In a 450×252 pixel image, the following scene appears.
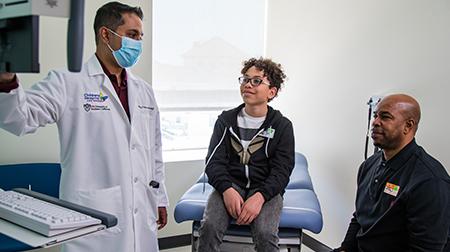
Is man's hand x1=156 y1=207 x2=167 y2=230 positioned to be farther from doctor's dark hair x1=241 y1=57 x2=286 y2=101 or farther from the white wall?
the white wall

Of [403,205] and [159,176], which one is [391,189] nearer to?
[403,205]

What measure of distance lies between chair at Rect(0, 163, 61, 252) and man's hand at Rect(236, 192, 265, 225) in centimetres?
106

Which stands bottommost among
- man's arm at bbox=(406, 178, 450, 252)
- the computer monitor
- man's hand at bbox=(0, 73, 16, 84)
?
man's arm at bbox=(406, 178, 450, 252)

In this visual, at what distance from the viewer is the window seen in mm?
2930

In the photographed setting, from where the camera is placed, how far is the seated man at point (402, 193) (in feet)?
5.01

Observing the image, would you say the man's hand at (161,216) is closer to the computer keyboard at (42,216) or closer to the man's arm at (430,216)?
the computer keyboard at (42,216)

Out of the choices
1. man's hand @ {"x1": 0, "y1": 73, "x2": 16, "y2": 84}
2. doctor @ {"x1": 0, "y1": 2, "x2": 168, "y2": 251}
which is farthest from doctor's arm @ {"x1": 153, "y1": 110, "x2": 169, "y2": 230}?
man's hand @ {"x1": 0, "y1": 73, "x2": 16, "y2": 84}

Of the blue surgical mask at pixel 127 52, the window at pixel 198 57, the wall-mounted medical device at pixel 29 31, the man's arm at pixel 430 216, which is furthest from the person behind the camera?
the window at pixel 198 57

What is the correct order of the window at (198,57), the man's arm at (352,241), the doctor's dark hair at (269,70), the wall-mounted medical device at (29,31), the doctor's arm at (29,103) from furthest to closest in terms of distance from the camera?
the window at (198,57)
the doctor's dark hair at (269,70)
the man's arm at (352,241)
the doctor's arm at (29,103)
the wall-mounted medical device at (29,31)

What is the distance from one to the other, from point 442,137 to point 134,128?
152 cm

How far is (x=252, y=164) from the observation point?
216 centimetres

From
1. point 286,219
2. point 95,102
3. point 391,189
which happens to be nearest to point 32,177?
point 95,102

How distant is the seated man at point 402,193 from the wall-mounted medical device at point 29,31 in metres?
1.36

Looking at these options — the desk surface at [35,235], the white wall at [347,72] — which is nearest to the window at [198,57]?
the white wall at [347,72]
